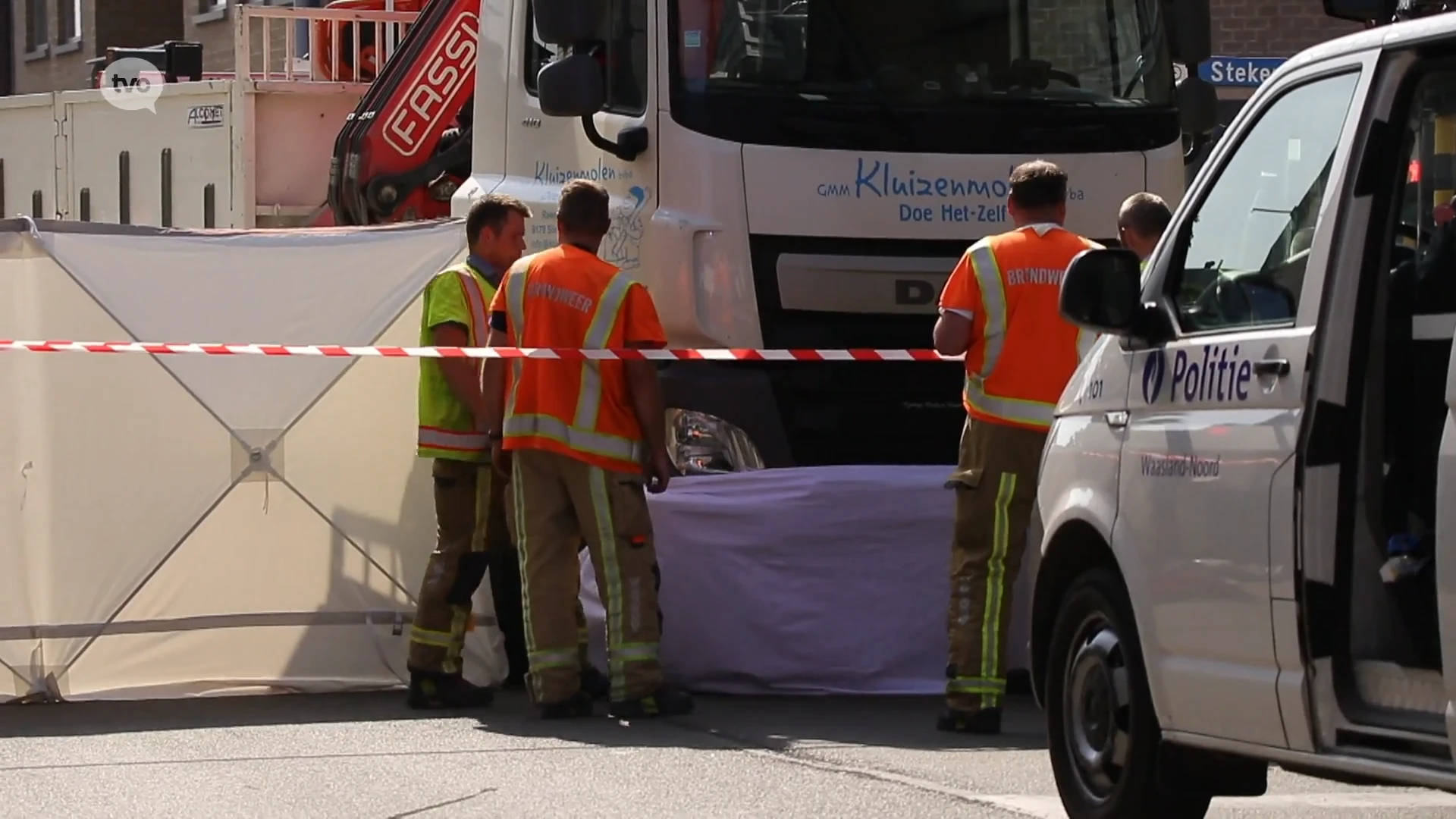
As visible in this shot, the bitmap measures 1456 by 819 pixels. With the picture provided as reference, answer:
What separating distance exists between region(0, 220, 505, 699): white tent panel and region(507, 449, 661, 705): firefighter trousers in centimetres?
96

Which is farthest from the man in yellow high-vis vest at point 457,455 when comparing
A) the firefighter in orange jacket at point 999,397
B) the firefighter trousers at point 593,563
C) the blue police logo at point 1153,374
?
the blue police logo at point 1153,374

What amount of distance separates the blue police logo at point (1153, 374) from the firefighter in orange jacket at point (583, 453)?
114 inches

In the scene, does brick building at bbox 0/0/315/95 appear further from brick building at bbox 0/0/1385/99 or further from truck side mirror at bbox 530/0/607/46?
truck side mirror at bbox 530/0/607/46

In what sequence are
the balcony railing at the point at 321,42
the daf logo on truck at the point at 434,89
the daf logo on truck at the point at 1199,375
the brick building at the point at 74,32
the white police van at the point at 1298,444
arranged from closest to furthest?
the white police van at the point at 1298,444 → the daf logo on truck at the point at 1199,375 → the daf logo on truck at the point at 434,89 → the balcony railing at the point at 321,42 → the brick building at the point at 74,32

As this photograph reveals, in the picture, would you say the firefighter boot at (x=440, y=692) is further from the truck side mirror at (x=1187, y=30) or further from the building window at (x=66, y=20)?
the building window at (x=66, y=20)

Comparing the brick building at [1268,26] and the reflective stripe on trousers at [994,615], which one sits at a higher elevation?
the brick building at [1268,26]

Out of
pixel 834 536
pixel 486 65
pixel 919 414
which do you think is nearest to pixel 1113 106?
pixel 919 414

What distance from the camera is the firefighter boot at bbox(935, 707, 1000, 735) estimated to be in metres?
8.26

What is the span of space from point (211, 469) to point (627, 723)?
1.91m

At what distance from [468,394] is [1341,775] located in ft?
14.7

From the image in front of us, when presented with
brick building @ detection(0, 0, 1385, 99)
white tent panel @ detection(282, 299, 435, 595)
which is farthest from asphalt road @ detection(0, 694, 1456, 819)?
brick building @ detection(0, 0, 1385, 99)

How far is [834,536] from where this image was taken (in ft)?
30.0

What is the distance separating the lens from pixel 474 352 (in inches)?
346

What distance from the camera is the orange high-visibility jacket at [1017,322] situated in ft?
26.9
